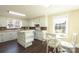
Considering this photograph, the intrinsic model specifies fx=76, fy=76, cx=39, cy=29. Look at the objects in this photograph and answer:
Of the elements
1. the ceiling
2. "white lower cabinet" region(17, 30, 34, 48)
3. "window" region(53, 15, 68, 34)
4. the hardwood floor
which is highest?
the ceiling

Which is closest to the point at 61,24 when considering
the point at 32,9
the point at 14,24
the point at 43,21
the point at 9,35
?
the point at 43,21

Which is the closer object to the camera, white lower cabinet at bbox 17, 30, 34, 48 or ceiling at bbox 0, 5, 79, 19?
ceiling at bbox 0, 5, 79, 19

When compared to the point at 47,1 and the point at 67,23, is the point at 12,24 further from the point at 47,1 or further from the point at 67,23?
the point at 67,23

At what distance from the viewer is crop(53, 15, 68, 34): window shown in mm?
1396

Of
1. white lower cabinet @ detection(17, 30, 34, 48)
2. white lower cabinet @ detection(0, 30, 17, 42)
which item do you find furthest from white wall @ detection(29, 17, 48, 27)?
white lower cabinet @ detection(0, 30, 17, 42)

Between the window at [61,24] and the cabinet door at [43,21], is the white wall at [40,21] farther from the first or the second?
the window at [61,24]

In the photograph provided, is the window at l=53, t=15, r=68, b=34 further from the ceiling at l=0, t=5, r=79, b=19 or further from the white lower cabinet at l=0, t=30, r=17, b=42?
the white lower cabinet at l=0, t=30, r=17, b=42

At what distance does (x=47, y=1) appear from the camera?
4.20 ft

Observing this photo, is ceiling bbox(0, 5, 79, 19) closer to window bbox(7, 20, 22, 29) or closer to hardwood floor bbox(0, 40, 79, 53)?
window bbox(7, 20, 22, 29)

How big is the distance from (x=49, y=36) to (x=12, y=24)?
728mm

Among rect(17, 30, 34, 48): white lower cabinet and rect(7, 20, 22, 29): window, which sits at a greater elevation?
rect(7, 20, 22, 29): window

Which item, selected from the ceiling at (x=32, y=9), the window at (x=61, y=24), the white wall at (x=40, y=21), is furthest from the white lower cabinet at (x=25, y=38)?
the window at (x=61, y=24)

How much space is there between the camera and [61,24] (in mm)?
1434

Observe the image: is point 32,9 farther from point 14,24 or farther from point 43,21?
point 14,24
